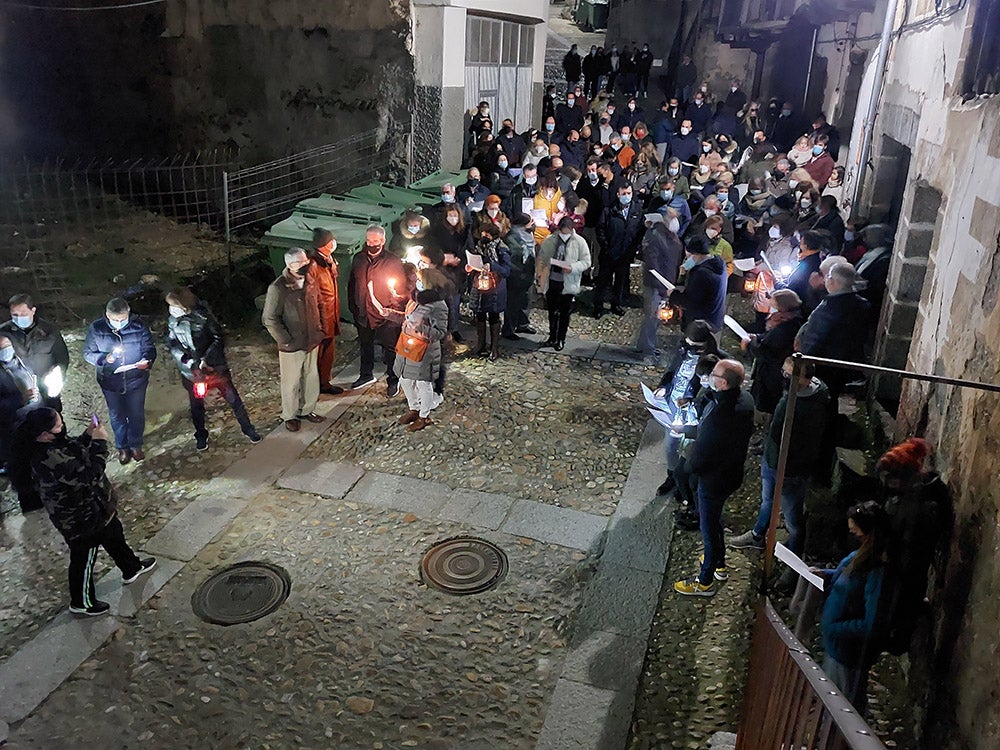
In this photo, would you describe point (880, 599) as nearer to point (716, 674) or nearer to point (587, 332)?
point (716, 674)

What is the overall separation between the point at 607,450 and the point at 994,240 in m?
3.58

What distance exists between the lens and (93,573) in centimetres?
537

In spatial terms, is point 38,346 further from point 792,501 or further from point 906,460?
point 906,460

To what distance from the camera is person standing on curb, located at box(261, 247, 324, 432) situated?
22.9 feet

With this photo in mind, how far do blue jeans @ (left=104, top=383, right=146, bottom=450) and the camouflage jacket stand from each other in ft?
5.82

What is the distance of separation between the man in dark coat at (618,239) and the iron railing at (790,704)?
24.5 feet

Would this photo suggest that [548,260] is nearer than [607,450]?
No

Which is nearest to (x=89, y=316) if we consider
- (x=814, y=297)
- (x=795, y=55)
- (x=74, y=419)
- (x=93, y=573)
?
(x=74, y=419)

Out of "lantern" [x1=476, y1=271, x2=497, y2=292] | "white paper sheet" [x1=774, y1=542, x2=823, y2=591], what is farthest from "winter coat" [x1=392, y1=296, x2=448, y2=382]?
"white paper sheet" [x1=774, y1=542, x2=823, y2=591]

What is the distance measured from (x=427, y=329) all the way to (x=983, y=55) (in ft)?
17.3

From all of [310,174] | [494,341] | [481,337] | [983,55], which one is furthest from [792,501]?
[310,174]

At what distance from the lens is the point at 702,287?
7.71m

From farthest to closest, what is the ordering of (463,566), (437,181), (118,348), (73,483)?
(437,181) → (118,348) → (463,566) → (73,483)

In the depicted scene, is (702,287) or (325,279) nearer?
(325,279)
